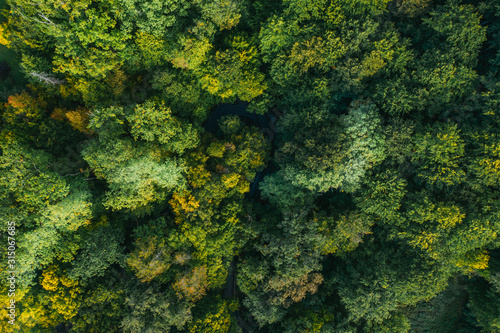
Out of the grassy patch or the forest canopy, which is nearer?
the forest canopy

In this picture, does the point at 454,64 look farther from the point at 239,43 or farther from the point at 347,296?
the point at 347,296

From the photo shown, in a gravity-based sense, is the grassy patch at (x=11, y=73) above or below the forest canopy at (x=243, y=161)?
above

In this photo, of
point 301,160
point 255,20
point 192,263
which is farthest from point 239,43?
point 192,263

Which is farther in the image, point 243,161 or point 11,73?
point 11,73

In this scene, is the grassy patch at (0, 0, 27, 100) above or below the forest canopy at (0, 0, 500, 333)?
above

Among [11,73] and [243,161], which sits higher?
[11,73]

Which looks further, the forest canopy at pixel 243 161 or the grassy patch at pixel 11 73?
the grassy patch at pixel 11 73

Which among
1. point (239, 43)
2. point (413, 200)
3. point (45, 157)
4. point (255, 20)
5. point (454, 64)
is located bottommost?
point (413, 200)

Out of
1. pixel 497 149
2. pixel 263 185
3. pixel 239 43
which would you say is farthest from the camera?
pixel 263 185
